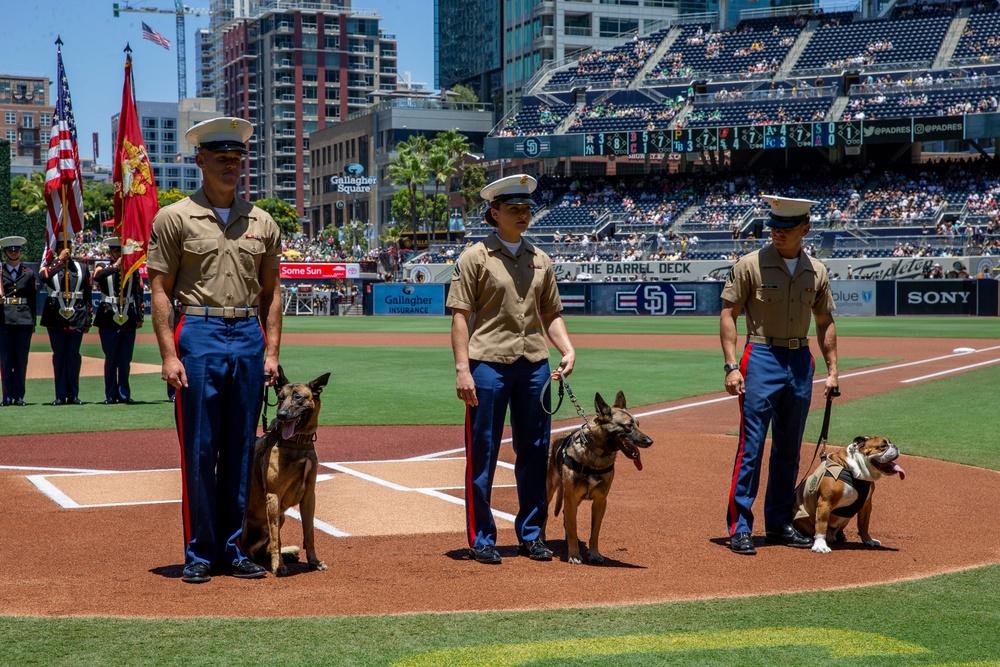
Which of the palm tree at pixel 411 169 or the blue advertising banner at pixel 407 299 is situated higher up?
the palm tree at pixel 411 169

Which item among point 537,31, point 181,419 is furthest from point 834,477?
point 537,31

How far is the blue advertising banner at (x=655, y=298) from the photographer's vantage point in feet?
153

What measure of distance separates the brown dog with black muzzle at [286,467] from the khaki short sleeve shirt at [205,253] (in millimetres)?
534

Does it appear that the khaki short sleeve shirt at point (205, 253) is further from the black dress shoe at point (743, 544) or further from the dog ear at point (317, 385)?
the black dress shoe at point (743, 544)

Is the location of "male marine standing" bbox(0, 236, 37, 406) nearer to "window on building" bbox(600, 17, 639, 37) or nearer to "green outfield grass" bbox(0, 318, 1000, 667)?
"green outfield grass" bbox(0, 318, 1000, 667)

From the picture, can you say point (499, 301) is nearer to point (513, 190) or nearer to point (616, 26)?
point (513, 190)

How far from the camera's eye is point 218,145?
→ 5867mm

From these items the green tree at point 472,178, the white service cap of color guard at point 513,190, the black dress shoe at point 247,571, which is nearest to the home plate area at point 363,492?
the black dress shoe at point 247,571

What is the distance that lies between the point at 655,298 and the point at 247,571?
42895 millimetres

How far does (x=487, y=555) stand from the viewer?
632cm

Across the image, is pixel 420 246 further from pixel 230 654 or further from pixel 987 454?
pixel 230 654

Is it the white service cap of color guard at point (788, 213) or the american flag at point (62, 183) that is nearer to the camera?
the white service cap of color guard at point (788, 213)

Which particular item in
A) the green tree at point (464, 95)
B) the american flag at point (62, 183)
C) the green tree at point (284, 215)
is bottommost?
the american flag at point (62, 183)

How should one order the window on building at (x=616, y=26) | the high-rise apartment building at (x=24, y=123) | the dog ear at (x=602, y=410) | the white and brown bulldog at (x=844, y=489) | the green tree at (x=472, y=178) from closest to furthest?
1. the dog ear at (x=602, y=410)
2. the white and brown bulldog at (x=844, y=489)
3. the green tree at (x=472, y=178)
4. the window on building at (x=616, y=26)
5. the high-rise apartment building at (x=24, y=123)
